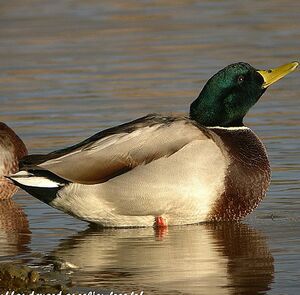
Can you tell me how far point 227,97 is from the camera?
909 cm

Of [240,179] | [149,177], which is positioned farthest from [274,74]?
[149,177]

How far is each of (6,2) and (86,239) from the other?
11.1 metres

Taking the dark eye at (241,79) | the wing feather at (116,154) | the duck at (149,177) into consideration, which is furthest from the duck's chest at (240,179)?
the dark eye at (241,79)

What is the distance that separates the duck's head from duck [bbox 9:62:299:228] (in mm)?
289

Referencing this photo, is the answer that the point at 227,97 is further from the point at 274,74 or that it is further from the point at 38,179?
the point at 38,179

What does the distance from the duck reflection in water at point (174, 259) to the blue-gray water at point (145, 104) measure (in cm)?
1

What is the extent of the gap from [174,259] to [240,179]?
1.13 meters

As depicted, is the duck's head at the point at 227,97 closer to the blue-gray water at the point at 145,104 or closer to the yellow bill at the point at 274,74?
the yellow bill at the point at 274,74

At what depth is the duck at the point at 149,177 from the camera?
27.9ft

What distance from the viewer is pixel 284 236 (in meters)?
8.22

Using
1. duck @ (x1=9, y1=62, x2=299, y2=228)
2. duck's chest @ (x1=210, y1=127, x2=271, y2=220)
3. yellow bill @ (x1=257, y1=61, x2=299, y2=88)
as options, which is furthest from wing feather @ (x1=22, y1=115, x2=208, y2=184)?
yellow bill @ (x1=257, y1=61, x2=299, y2=88)

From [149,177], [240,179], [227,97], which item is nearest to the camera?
[149,177]

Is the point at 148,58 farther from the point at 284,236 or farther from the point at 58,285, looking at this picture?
the point at 58,285

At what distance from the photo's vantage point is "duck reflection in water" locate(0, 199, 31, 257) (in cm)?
827
